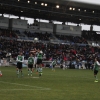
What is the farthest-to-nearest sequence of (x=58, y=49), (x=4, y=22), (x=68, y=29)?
(x=68, y=29), (x=4, y=22), (x=58, y=49)

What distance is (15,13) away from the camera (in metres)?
74.0

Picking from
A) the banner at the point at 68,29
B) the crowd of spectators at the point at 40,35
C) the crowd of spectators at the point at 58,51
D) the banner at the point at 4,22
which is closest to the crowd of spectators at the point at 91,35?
the banner at the point at 68,29

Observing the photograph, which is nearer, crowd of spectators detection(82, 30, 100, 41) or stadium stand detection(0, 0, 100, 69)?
stadium stand detection(0, 0, 100, 69)

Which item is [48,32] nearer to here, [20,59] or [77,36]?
[77,36]

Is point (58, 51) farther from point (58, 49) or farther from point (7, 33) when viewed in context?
point (7, 33)

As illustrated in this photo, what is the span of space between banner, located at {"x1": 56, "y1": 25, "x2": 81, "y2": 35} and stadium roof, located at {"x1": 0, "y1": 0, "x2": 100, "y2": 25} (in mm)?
1861

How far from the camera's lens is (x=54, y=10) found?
7100cm

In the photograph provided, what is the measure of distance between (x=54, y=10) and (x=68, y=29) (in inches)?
390

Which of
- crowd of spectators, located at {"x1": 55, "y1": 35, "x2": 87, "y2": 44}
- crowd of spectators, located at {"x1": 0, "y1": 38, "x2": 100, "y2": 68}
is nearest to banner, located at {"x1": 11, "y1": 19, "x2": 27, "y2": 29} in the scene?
crowd of spectators, located at {"x1": 0, "y1": 38, "x2": 100, "y2": 68}

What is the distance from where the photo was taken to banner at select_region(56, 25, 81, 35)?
→ 78562 millimetres

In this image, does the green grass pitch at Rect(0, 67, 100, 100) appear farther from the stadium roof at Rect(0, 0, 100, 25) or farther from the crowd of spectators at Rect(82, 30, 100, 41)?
the crowd of spectators at Rect(82, 30, 100, 41)

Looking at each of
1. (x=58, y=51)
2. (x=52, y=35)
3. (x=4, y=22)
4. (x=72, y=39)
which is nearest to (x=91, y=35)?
(x=72, y=39)

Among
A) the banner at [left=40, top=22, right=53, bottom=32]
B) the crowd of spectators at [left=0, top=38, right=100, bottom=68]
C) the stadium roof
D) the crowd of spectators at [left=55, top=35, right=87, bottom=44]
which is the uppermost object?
the stadium roof

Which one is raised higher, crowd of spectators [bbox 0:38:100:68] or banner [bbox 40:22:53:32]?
banner [bbox 40:22:53:32]
